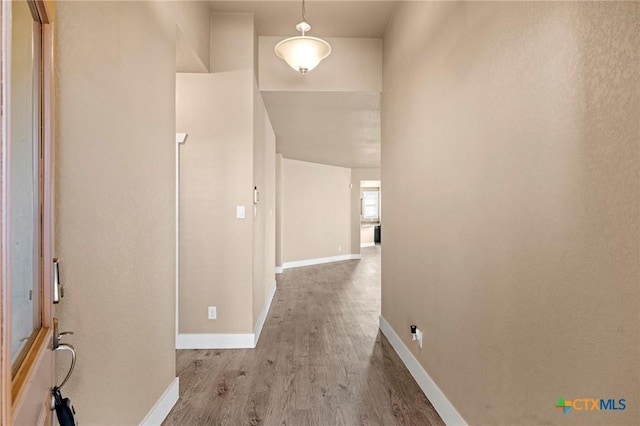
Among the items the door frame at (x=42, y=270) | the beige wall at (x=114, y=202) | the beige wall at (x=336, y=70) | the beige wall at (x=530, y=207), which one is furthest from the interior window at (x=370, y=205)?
the door frame at (x=42, y=270)

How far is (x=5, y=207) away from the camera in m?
0.55

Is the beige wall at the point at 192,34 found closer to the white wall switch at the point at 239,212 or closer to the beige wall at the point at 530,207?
Result: the white wall switch at the point at 239,212

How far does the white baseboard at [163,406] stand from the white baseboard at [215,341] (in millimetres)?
853

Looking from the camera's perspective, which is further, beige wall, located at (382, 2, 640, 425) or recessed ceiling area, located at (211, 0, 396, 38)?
recessed ceiling area, located at (211, 0, 396, 38)

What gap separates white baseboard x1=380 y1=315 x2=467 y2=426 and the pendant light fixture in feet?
7.70

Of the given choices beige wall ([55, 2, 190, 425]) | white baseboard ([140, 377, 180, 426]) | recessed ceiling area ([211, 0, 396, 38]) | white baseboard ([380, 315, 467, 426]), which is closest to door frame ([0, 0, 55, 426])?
beige wall ([55, 2, 190, 425])

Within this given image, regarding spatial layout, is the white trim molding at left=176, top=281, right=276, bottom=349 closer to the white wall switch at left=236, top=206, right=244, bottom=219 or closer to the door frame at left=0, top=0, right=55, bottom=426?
the white wall switch at left=236, top=206, right=244, bottom=219

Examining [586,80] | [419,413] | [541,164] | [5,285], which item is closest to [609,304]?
[541,164]

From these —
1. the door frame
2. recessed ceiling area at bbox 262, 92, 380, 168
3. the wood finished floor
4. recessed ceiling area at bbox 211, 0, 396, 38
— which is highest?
recessed ceiling area at bbox 211, 0, 396, 38

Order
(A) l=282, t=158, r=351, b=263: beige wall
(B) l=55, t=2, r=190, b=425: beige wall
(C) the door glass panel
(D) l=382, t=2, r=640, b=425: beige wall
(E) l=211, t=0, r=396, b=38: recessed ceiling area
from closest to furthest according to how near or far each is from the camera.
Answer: (C) the door glass panel, (D) l=382, t=2, r=640, b=425: beige wall, (B) l=55, t=2, r=190, b=425: beige wall, (E) l=211, t=0, r=396, b=38: recessed ceiling area, (A) l=282, t=158, r=351, b=263: beige wall

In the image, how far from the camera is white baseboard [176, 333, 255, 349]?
3.24m

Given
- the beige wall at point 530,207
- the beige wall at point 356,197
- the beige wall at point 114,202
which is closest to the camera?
the beige wall at point 530,207

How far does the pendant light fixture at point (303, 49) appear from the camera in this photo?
2559 millimetres

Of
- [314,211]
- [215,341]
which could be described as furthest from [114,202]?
[314,211]
